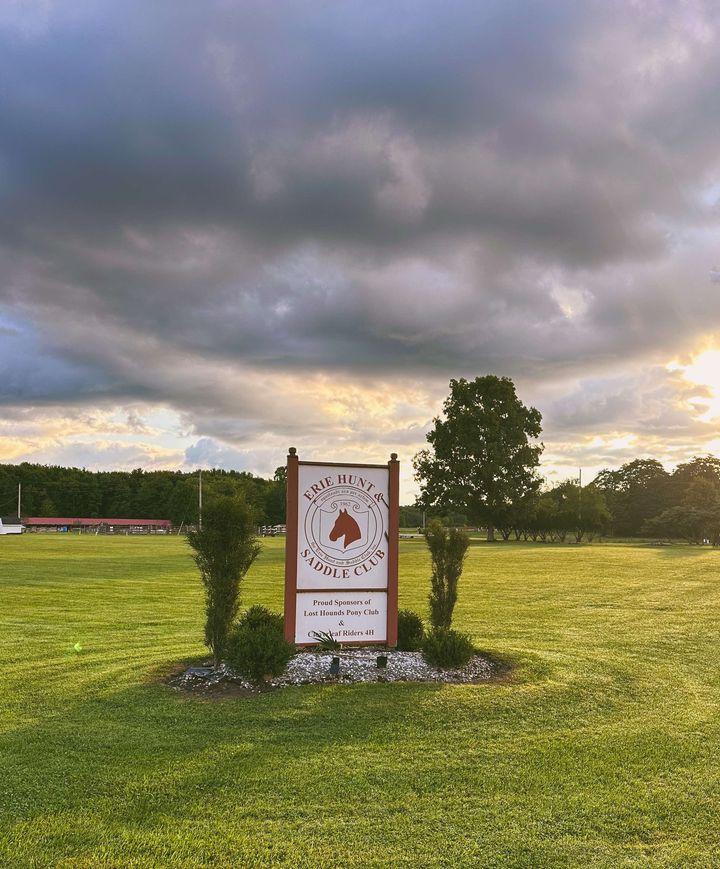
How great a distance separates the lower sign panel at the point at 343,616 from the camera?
864cm

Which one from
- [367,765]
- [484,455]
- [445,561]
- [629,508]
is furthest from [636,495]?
[367,765]

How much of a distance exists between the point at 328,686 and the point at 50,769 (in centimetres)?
315

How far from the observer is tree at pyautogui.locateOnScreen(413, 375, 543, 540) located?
61.9m

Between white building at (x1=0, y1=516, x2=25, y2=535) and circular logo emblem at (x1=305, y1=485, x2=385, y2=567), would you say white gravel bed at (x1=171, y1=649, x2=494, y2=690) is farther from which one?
white building at (x1=0, y1=516, x2=25, y2=535)

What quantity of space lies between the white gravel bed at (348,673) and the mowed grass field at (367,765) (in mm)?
375

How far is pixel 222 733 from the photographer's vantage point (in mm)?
6145

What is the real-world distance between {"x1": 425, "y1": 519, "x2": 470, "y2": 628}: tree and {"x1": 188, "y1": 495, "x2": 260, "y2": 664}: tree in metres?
2.66

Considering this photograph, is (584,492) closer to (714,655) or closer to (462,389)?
(462,389)

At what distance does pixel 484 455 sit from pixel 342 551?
54.8m

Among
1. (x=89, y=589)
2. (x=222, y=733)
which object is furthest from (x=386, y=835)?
(x=89, y=589)

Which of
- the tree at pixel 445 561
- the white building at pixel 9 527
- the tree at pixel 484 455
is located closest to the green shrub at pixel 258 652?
the tree at pixel 445 561

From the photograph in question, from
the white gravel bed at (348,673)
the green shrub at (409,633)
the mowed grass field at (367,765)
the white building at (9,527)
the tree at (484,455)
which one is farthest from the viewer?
the white building at (9,527)

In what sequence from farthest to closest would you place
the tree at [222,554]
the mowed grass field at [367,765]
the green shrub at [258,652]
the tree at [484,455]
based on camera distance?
the tree at [484,455] < the tree at [222,554] < the green shrub at [258,652] < the mowed grass field at [367,765]

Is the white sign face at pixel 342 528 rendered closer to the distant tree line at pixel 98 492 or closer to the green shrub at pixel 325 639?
the green shrub at pixel 325 639
